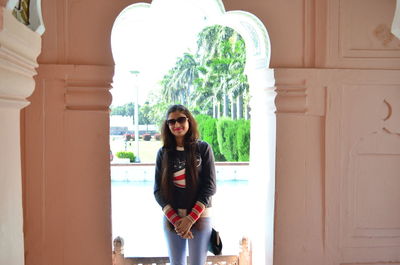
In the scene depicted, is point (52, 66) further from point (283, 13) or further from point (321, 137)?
point (321, 137)

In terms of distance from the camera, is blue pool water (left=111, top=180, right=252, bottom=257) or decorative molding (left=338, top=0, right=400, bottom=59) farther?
blue pool water (left=111, top=180, right=252, bottom=257)

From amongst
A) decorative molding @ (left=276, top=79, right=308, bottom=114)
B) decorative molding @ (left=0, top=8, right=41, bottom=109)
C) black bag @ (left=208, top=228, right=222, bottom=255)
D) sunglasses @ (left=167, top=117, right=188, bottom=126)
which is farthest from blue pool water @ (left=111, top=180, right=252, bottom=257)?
decorative molding @ (left=0, top=8, right=41, bottom=109)

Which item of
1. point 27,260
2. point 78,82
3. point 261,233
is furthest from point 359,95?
point 27,260

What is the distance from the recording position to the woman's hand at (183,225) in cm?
281

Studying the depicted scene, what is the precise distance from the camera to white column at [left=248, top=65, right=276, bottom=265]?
10.1ft

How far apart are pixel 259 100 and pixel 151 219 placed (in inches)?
158

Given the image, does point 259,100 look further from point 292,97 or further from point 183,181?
point 183,181

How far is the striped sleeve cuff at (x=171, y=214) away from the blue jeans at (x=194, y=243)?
109 millimetres

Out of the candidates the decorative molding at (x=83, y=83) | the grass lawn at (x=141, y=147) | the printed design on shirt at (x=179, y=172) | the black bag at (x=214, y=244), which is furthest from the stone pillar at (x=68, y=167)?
the grass lawn at (x=141, y=147)

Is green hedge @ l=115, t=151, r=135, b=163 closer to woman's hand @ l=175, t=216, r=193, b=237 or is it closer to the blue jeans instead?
the blue jeans

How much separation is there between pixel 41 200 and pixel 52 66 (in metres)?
0.93

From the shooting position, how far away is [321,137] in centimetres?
305

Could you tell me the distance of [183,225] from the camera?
2812 millimetres

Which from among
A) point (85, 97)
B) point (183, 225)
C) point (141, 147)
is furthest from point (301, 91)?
point (141, 147)
